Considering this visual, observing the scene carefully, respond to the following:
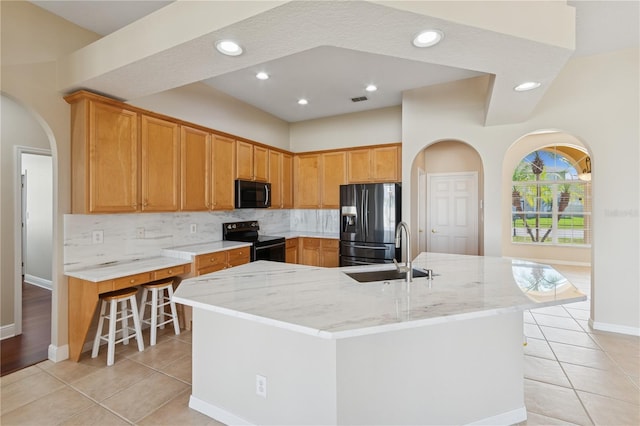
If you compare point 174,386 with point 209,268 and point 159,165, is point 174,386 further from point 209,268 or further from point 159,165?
point 159,165

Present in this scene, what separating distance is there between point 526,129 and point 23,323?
6373 millimetres

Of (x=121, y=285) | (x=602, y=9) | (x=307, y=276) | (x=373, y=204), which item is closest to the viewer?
(x=307, y=276)

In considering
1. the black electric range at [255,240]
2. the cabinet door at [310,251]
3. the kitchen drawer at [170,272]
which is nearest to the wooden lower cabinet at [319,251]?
the cabinet door at [310,251]

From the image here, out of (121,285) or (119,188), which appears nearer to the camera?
(121,285)

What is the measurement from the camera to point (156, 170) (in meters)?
3.14

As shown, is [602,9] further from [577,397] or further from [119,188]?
[119,188]

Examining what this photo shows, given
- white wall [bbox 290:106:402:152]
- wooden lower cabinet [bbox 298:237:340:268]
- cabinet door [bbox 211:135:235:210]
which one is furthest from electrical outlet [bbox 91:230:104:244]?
white wall [bbox 290:106:402:152]

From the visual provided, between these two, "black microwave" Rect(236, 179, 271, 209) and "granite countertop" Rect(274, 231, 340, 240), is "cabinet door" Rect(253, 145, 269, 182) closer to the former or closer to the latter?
"black microwave" Rect(236, 179, 271, 209)

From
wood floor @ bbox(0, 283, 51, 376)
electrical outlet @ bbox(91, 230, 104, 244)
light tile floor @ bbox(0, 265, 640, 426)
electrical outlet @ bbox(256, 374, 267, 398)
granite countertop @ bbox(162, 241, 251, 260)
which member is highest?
electrical outlet @ bbox(91, 230, 104, 244)

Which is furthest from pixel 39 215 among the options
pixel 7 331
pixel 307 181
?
pixel 307 181

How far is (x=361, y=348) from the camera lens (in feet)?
4.91

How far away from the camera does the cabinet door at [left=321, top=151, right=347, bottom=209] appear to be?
5027 millimetres

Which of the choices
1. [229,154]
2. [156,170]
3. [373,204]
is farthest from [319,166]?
[156,170]

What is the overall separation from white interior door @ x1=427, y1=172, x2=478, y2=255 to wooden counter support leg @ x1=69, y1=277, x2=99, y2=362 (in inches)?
220
